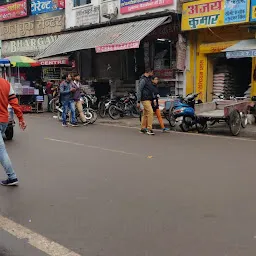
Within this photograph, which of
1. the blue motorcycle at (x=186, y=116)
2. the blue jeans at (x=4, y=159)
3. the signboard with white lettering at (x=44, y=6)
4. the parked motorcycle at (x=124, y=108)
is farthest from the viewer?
the signboard with white lettering at (x=44, y=6)

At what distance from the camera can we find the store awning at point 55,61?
778 inches

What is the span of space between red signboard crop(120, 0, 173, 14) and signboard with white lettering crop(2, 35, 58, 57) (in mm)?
5795

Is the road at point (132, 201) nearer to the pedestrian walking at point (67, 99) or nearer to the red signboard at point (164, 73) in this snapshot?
the pedestrian walking at point (67, 99)

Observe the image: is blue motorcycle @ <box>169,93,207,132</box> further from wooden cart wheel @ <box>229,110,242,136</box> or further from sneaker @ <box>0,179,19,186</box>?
sneaker @ <box>0,179,19,186</box>

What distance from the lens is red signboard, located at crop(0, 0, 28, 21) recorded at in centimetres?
2361

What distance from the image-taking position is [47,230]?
4.06m

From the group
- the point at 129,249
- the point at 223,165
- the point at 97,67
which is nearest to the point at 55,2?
the point at 97,67

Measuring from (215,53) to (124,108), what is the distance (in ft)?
13.5

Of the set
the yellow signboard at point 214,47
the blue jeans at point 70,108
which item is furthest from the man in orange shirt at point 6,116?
the yellow signboard at point 214,47

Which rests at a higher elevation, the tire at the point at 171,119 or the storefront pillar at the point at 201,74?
the storefront pillar at the point at 201,74

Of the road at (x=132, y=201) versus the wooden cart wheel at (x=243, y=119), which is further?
the wooden cart wheel at (x=243, y=119)

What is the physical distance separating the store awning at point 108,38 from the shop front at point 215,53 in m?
1.39

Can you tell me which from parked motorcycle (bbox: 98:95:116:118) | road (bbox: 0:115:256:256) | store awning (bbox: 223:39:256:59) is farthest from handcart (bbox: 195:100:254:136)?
parked motorcycle (bbox: 98:95:116:118)

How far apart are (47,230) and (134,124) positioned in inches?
403
